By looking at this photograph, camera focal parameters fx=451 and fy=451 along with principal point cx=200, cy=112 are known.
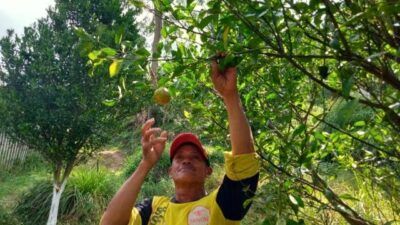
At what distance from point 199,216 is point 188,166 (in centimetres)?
28

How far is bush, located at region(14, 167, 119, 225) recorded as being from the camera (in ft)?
25.2

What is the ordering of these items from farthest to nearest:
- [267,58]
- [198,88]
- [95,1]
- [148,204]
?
[95,1]
[148,204]
[198,88]
[267,58]

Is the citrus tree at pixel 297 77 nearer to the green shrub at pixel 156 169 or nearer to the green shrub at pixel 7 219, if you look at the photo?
the green shrub at pixel 7 219

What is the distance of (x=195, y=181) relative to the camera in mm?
2213

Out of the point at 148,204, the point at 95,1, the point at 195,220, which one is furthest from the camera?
the point at 95,1

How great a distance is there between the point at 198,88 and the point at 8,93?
16.1 ft

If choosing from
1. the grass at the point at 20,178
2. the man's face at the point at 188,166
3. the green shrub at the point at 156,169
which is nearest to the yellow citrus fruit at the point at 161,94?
the man's face at the point at 188,166

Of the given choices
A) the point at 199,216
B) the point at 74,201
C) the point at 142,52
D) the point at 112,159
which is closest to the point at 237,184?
the point at 199,216

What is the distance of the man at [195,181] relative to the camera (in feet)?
5.87

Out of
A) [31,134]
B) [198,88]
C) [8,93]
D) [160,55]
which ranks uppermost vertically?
Answer: [8,93]

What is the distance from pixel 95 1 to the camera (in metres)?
6.43

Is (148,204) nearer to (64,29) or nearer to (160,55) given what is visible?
(160,55)

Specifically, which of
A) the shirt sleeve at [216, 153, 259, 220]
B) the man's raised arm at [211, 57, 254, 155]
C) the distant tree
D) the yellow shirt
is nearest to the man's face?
the yellow shirt

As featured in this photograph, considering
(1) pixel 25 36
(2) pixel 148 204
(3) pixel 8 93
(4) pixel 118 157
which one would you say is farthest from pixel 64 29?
Answer: (4) pixel 118 157
